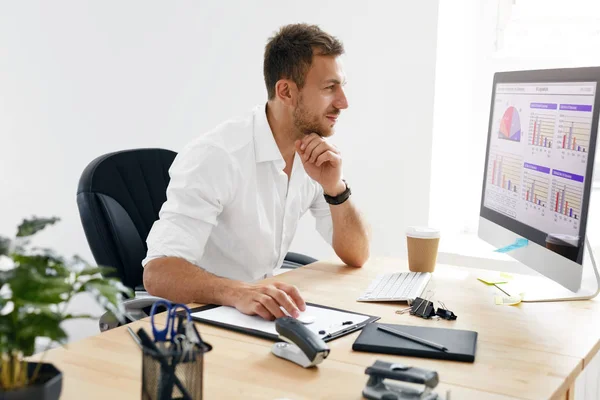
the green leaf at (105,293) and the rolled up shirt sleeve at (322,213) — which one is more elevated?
the green leaf at (105,293)

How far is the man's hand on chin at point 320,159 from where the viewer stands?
79.1 inches

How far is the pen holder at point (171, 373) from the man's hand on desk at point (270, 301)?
50 centimetres

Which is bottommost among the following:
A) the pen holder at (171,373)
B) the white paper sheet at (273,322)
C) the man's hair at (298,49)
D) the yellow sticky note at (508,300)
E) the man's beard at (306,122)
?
the yellow sticky note at (508,300)

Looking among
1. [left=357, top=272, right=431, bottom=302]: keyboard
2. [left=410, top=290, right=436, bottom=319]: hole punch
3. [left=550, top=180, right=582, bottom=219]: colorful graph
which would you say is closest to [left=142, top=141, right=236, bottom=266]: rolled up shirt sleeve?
[left=357, top=272, right=431, bottom=302]: keyboard

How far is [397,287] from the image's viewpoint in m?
1.73

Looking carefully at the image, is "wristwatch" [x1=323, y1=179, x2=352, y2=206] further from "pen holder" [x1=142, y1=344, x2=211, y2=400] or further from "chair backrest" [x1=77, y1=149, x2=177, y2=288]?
"pen holder" [x1=142, y1=344, x2=211, y2=400]

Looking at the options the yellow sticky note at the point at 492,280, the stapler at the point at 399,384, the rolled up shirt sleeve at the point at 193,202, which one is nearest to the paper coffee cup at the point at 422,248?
the yellow sticky note at the point at 492,280

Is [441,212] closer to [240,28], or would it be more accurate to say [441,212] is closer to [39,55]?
[240,28]

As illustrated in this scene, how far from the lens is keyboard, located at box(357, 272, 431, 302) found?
1.64 metres

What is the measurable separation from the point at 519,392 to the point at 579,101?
27.7 inches

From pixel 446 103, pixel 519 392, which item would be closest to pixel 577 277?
pixel 519 392

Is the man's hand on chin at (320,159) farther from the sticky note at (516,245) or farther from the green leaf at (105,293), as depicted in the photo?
the green leaf at (105,293)

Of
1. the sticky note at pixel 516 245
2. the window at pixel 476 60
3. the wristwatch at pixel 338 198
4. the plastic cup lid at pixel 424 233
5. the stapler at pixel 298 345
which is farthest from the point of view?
the window at pixel 476 60

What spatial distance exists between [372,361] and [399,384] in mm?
149
